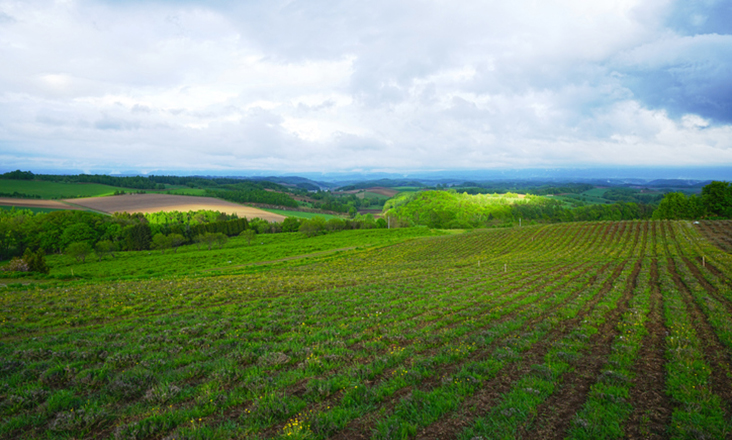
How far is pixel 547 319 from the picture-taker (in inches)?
496

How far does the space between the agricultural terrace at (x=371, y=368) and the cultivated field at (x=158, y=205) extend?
128173 mm

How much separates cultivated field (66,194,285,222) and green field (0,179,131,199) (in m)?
27.3

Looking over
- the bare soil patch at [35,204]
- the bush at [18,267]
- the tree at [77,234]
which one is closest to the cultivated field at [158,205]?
the bare soil patch at [35,204]

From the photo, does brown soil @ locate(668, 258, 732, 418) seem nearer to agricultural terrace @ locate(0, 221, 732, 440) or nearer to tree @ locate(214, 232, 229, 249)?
agricultural terrace @ locate(0, 221, 732, 440)

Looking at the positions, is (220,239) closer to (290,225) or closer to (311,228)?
(311,228)

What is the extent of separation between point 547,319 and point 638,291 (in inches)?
426

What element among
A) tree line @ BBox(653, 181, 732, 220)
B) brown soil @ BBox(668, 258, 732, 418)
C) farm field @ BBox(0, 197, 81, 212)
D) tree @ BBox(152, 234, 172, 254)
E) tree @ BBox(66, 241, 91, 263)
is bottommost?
tree @ BBox(152, 234, 172, 254)

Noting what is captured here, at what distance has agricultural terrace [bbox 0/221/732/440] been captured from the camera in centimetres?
554

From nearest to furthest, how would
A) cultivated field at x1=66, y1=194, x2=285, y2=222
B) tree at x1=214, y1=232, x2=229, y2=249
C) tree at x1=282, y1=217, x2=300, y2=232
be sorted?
tree at x1=214, y1=232, x2=229, y2=249 → tree at x1=282, y1=217, x2=300, y2=232 → cultivated field at x1=66, y1=194, x2=285, y2=222

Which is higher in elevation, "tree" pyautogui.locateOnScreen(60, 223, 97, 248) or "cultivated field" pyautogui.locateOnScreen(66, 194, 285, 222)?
"cultivated field" pyautogui.locateOnScreen(66, 194, 285, 222)

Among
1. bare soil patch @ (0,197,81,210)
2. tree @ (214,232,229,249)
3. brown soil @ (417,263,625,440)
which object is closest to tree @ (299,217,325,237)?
tree @ (214,232,229,249)

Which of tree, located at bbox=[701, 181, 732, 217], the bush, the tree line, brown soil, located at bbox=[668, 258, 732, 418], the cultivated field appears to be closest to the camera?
brown soil, located at bbox=[668, 258, 732, 418]

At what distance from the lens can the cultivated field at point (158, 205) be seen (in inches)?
5123

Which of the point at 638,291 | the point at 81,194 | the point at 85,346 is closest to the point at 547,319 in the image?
the point at 638,291
